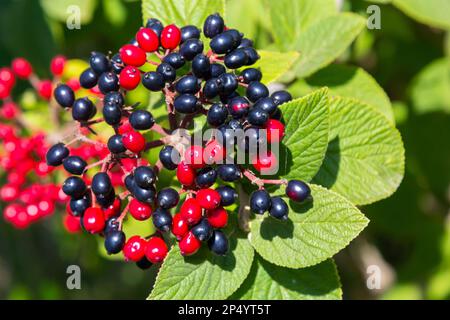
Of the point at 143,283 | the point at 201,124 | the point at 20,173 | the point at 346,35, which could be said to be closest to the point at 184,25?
the point at 201,124

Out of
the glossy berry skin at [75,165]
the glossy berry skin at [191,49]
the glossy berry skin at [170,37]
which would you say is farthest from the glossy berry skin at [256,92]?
the glossy berry skin at [75,165]

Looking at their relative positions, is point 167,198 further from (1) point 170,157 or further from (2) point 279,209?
(2) point 279,209

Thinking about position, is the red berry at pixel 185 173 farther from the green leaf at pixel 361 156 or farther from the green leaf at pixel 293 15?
the green leaf at pixel 293 15

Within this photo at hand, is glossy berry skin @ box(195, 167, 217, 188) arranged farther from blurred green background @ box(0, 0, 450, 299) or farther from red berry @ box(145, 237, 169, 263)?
blurred green background @ box(0, 0, 450, 299)

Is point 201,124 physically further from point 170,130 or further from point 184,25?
point 184,25

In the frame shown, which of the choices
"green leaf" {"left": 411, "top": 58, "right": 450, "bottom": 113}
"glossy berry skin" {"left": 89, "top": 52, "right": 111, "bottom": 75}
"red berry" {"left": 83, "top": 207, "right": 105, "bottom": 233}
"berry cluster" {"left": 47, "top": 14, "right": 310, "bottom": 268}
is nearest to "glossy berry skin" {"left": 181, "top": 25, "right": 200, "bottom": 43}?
"berry cluster" {"left": 47, "top": 14, "right": 310, "bottom": 268}

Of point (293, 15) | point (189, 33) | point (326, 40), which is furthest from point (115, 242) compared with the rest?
point (293, 15)
